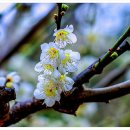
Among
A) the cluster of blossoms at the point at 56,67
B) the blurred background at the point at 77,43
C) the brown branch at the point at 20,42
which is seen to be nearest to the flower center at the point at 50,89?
the cluster of blossoms at the point at 56,67

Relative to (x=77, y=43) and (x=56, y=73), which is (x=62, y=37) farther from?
(x=77, y=43)

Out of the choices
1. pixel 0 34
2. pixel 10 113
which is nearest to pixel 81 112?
pixel 0 34

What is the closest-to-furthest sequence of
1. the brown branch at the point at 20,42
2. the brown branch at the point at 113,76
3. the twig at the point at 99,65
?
the twig at the point at 99,65 < the brown branch at the point at 113,76 < the brown branch at the point at 20,42

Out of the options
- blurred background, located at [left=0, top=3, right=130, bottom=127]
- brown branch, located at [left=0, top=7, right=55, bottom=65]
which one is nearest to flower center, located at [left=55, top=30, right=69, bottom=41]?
blurred background, located at [left=0, top=3, right=130, bottom=127]

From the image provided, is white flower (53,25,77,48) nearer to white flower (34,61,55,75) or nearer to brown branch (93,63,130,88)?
white flower (34,61,55,75)

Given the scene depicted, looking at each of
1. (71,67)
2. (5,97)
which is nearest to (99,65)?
(71,67)

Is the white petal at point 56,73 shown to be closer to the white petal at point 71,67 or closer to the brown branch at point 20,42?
the white petal at point 71,67
